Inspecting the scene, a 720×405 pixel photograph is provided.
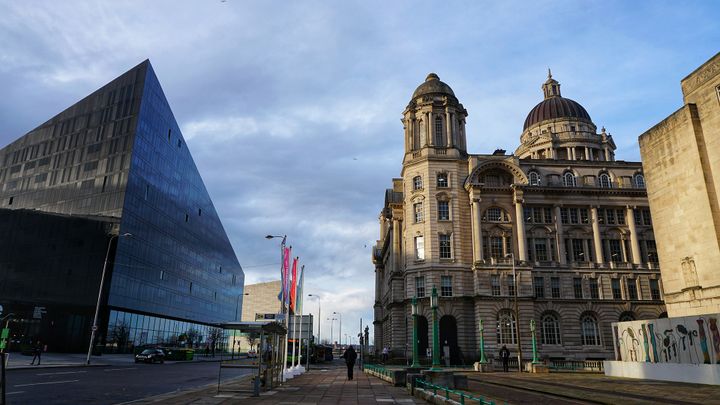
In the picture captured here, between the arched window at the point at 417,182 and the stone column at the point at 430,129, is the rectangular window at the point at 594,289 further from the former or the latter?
the stone column at the point at 430,129

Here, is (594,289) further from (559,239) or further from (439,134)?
(439,134)

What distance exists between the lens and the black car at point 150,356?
161ft

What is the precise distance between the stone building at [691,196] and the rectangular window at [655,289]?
883 inches

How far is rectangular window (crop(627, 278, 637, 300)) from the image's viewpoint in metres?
59.3

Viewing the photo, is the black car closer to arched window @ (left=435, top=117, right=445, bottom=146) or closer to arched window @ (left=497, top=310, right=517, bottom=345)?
arched window @ (left=497, top=310, right=517, bottom=345)

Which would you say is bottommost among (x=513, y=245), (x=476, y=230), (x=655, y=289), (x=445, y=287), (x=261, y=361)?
(x=261, y=361)

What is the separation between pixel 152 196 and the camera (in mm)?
73375

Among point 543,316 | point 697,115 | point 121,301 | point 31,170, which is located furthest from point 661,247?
point 31,170

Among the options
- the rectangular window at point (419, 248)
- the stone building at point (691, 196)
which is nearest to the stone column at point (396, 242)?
the rectangular window at point (419, 248)

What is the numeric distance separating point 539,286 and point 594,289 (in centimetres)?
662

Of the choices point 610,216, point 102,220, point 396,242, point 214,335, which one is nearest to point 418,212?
point 396,242

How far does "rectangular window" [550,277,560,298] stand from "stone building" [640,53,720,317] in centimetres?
1905

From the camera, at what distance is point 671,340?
26.8 meters

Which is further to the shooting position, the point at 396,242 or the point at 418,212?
the point at 396,242
